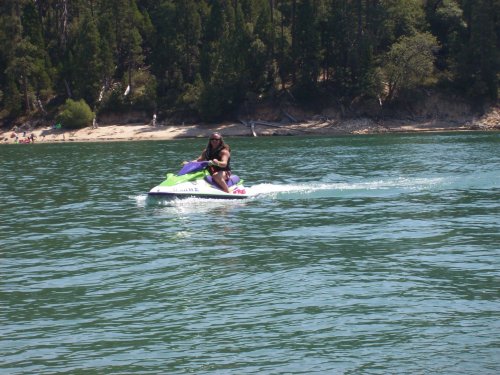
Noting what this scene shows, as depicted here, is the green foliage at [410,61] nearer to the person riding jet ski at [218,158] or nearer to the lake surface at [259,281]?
the lake surface at [259,281]

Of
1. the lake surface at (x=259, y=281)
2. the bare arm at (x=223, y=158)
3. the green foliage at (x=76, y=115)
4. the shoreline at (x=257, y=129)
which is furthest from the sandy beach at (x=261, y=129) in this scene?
the bare arm at (x=223, y=158)

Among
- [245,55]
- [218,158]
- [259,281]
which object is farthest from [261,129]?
[259,281]

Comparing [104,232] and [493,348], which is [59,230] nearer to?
[104,232]

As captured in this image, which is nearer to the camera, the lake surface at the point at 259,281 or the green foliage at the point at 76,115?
the lake surface at the point at 259,281

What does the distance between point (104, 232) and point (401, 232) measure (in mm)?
7119

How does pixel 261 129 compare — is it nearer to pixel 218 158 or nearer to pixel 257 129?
pixel 257 129

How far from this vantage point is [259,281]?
45.9ft

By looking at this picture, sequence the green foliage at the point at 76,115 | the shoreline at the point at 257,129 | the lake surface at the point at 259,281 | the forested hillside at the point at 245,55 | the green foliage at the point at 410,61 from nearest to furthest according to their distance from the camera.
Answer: the lake surface at the point at 259,281 → the shoreline at the point at 257,129 → the green foliage at the point at 410,61 → the forested hillside at the point at 245,55 → the green foliage at the point at 76,115

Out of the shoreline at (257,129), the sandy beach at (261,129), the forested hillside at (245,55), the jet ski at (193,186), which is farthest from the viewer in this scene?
the forested hillside at (245,55)

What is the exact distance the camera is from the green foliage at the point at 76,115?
79.6 meters

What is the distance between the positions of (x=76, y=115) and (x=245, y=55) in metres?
17.9

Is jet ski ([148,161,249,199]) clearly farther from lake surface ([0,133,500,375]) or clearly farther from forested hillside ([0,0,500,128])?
forested hillside ([0,0,500,128])

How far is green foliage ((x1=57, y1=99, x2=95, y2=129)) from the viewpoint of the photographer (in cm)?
7962

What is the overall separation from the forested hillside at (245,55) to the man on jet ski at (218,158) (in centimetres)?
5475
